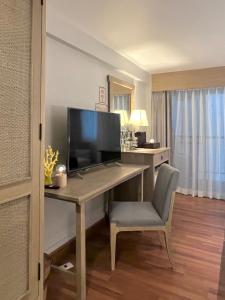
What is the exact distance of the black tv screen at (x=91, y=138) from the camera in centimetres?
221

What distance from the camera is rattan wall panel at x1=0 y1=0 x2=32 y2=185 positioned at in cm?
120

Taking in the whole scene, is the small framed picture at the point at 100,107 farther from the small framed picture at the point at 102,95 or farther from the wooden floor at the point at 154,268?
the wooden floor at the point at 154,268

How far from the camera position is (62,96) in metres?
2.40

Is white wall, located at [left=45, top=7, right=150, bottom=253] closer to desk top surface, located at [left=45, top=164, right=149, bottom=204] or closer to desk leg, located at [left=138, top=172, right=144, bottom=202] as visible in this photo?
desk top surface, located at [left=45, top=164, right=149, bottom=204]

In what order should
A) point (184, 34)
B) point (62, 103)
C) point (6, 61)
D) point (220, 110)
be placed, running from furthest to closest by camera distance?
1. point (220, 110)
2. point (184, 34)
3. point (62, 103)
4. point (6, 61)

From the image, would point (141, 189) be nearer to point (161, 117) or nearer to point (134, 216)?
point (134, 216)

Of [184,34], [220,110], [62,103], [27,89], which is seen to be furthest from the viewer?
[220,110]

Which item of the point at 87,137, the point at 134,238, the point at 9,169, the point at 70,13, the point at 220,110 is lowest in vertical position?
the point at 134,238

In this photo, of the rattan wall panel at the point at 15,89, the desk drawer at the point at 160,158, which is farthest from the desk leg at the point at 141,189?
the rattan wall panel at the point at 15,89

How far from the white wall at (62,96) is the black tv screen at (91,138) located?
8.2 inches

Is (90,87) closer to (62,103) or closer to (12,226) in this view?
(62,103)

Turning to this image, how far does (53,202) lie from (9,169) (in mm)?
1153

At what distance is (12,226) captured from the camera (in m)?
1.30

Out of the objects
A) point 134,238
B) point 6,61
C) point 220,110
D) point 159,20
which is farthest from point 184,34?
point 134,238
